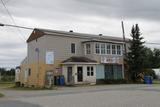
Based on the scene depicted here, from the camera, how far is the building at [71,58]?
130ft

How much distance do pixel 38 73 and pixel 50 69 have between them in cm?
192

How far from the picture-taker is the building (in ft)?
130

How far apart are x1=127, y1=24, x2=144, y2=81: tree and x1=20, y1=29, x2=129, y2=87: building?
1493 mm

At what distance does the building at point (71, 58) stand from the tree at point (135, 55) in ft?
4.90

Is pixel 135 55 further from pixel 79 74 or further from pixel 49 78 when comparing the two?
pixel 49 78

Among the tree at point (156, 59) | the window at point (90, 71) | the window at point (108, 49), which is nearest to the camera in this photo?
the window at point (90, 71)

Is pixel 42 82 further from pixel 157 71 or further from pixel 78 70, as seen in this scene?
pixel 157 71

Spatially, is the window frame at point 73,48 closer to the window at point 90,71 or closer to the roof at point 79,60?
the roof at point 79,60

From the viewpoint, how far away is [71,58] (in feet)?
134

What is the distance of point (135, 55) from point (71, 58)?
32.8ft

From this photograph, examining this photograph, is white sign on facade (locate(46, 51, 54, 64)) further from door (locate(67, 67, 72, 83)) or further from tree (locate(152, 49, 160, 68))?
tree (locate(152, 49, 160, 68))

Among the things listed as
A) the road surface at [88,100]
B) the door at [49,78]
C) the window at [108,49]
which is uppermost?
the window at [108,49]

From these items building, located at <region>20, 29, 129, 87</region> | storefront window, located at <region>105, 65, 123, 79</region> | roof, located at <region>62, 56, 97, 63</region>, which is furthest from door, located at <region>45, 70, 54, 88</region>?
storefront window, located at <region>105, 65, 123, 79</region>

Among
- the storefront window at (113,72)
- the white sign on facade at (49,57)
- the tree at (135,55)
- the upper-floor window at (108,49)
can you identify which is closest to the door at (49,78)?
the white sign on facade at (49,57)
